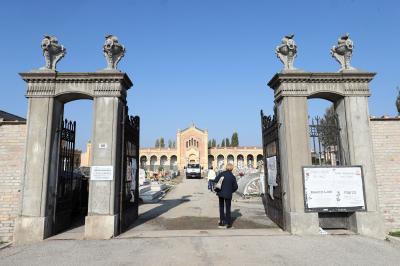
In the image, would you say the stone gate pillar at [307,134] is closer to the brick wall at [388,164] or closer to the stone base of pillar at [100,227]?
the brick wall at [388,164]

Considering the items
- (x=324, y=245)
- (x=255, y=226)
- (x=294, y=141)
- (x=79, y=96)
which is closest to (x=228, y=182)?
(x=255, y=226)

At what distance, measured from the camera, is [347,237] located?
7.55 meters

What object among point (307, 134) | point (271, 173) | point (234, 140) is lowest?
point (271, 173)

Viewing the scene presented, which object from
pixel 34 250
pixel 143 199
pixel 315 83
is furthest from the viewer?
pixel 143 199

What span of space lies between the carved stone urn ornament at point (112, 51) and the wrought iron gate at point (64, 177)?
2.32 metres

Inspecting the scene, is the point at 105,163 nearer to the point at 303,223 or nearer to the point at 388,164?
the point at 303,223

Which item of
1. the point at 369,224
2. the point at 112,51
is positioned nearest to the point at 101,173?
the point at 112,51

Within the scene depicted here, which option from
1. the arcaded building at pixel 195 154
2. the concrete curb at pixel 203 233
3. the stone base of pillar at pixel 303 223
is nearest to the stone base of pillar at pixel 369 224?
the stone base of pillar at pixel 303 223

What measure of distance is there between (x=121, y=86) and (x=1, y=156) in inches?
159

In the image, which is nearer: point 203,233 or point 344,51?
point 203,233

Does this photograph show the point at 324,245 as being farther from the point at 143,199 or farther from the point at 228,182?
the point at 143,199

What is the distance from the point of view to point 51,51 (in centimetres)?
855

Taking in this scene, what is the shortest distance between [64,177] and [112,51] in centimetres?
416

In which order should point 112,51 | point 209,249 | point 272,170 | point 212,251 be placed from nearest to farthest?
point 212,251 → point 209,249 → point 112,51 → point 272,170
